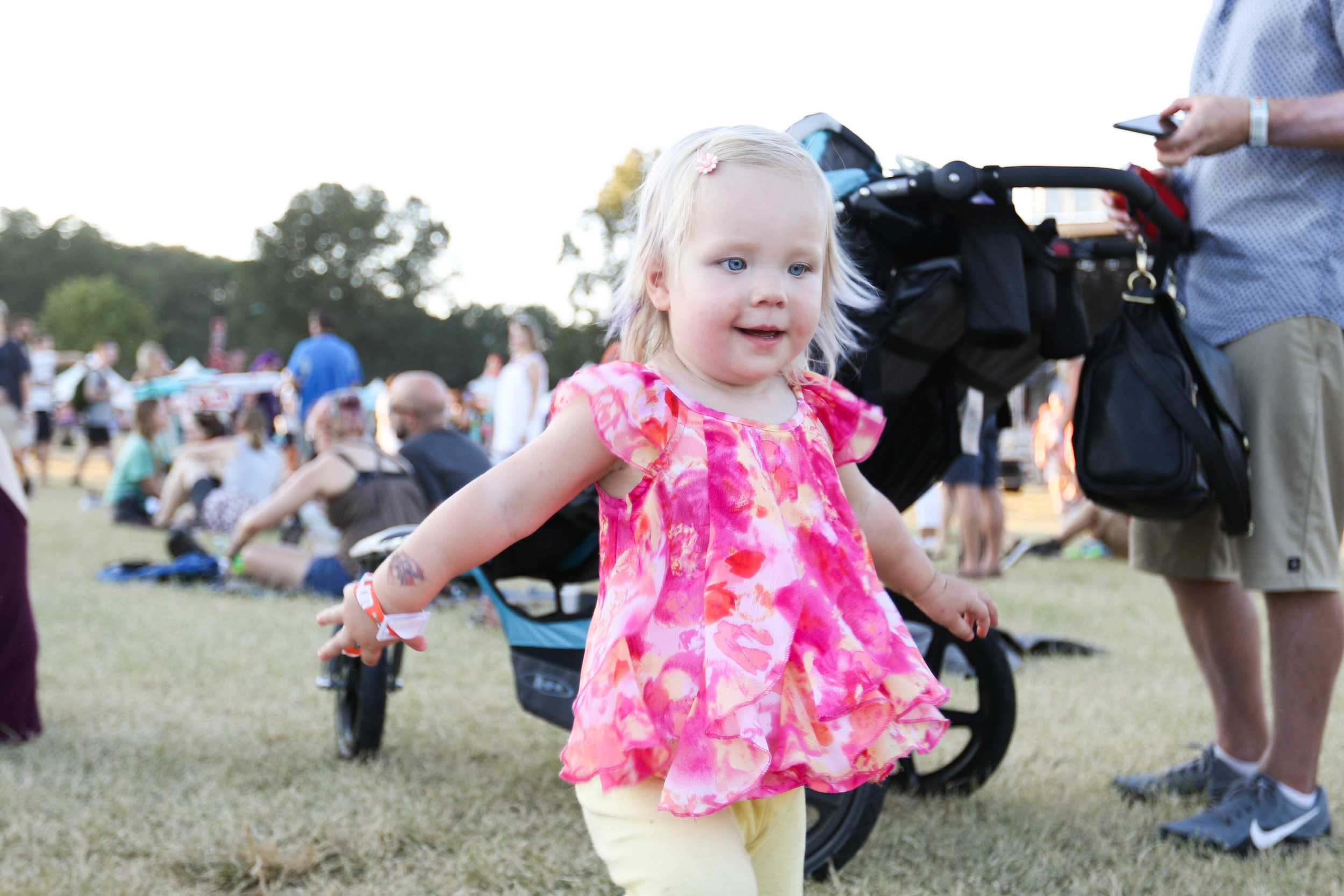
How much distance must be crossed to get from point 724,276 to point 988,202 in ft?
3.65

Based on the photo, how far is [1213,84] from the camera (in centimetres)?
279

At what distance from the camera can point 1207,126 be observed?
2.46 m

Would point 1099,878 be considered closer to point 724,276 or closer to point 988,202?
point 988,202

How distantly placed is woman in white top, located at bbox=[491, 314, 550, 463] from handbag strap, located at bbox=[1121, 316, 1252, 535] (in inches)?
312

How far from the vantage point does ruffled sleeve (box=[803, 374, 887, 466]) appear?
5.74ft

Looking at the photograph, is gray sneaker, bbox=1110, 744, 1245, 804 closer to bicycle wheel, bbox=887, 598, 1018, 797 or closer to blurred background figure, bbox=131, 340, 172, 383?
bicycle wheel, bbox=887, 598, 1018, 797

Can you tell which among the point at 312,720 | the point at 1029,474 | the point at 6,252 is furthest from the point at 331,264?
the point at 312,720

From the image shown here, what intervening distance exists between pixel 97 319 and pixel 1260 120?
8105 centimetres

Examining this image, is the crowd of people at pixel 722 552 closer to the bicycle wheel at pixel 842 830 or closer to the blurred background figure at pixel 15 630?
the bicycle wheel at pixel 842 830

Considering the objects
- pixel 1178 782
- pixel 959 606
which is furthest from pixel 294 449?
pixel 959 606

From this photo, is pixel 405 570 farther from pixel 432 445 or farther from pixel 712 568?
pixel 432 445

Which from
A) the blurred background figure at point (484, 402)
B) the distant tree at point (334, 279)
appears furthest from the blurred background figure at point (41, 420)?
the distant tree at point (334, 279)

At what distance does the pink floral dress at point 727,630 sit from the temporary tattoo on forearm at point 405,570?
25 cm

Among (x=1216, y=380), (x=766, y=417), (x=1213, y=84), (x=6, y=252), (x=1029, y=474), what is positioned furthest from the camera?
(x=6, y=252)
